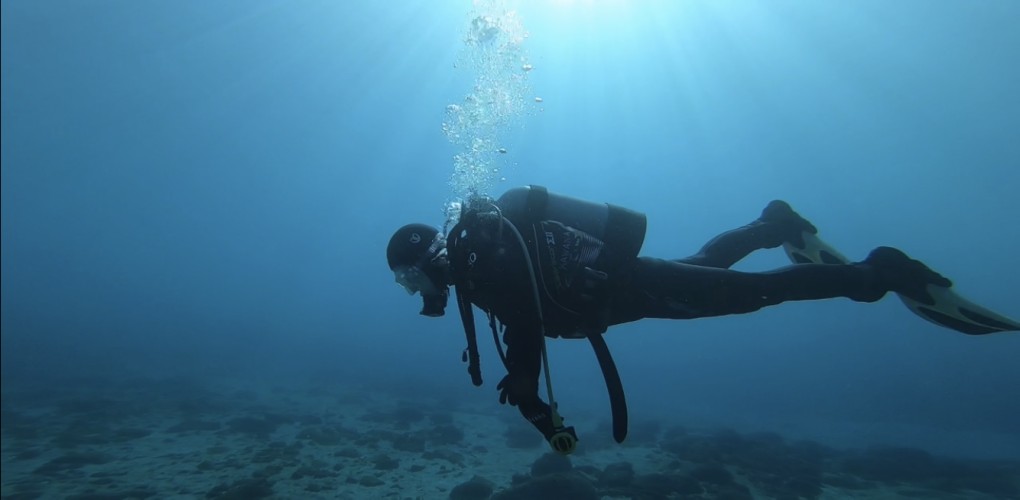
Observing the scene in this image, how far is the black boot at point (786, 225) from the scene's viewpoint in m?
5.78

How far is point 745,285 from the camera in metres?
4.26

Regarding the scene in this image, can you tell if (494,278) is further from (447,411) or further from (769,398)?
(769,398)

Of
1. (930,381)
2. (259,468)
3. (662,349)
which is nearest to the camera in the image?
(259,468)

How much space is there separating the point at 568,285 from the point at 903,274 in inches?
126

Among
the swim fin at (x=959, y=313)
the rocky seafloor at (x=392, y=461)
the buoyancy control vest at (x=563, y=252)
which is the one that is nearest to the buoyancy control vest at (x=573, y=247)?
the buoyancy control vest at (x=563, y=252)

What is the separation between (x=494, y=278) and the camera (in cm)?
378

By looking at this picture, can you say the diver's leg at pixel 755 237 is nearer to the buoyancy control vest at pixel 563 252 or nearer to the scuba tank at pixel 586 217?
the scuba tank at pixel 586 217

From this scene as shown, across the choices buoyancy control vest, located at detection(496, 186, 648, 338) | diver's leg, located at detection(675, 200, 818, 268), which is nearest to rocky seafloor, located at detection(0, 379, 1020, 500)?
diver's leg, located at detection(675, 200, 818, 268)

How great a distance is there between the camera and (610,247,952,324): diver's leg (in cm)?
424

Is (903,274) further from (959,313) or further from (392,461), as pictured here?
(392,461)

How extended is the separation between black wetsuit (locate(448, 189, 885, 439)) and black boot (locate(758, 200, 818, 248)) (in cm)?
147

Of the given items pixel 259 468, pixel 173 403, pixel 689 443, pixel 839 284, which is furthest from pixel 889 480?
pixel 173 403

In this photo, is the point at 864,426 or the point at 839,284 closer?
the point at 839,284

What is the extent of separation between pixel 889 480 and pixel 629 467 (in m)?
9.08
